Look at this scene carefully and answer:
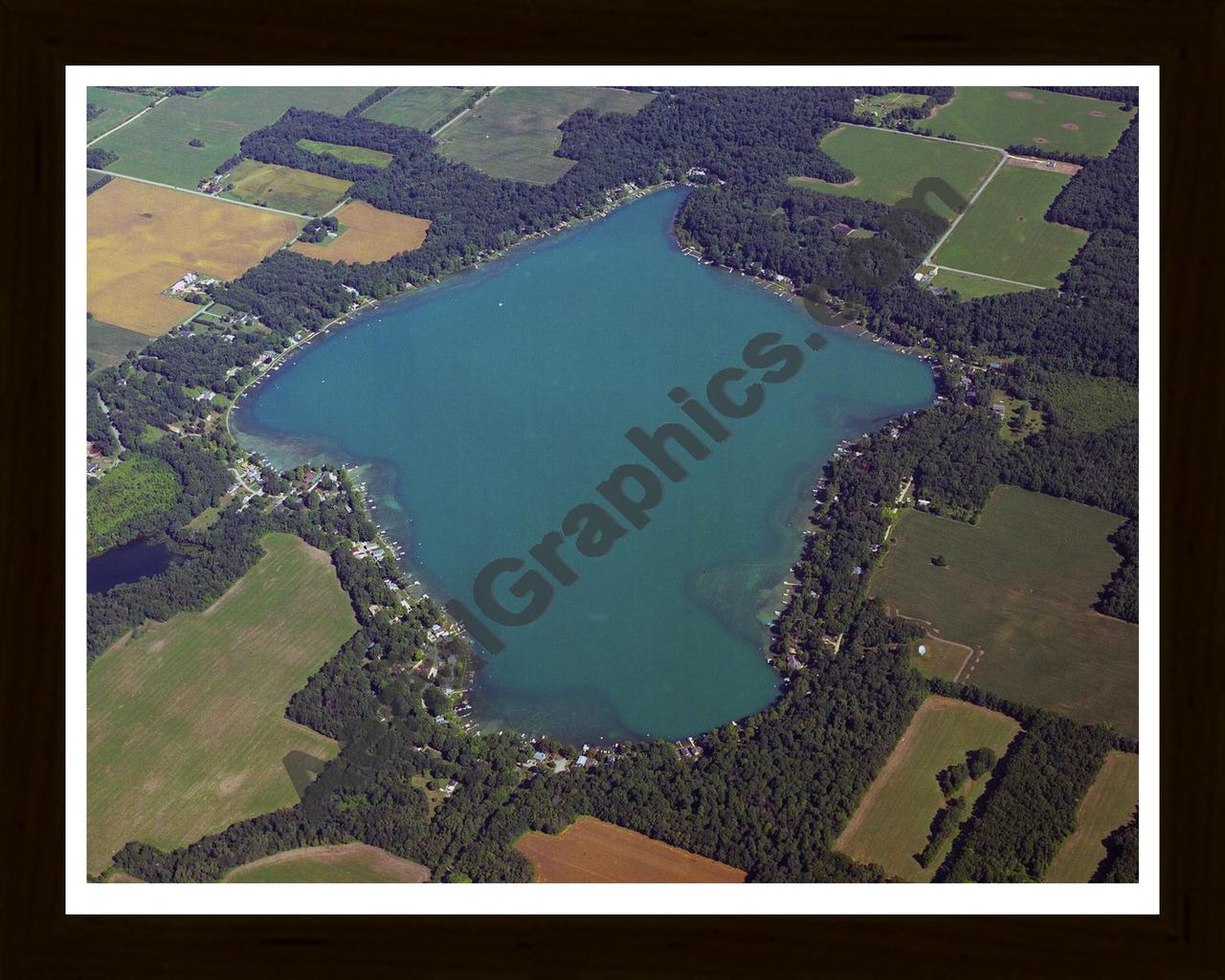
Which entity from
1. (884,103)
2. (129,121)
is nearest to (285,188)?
(129,121)

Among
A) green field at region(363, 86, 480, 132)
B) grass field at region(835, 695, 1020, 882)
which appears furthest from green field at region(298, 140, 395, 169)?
grass field at region(835, 695, 1020, 882)

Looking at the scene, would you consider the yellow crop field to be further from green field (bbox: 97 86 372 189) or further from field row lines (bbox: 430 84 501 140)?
green field (bbox: 97 86 372 189)

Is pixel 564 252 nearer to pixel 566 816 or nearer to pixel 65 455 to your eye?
pixel 566 816

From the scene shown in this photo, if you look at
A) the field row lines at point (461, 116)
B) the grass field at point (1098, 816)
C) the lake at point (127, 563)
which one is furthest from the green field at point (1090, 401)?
the field row lines at point (461, 116)

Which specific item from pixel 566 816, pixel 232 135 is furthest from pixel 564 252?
pixel 566 816

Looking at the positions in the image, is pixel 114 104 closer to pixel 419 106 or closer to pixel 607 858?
pixel 419 106
